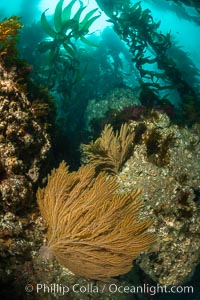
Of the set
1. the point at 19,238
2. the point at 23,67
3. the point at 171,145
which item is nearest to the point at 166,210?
the point at 171,145

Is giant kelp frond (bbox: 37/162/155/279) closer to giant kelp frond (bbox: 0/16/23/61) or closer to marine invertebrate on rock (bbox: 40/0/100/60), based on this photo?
giant kelp frond (bbox: 0/16/23/61)

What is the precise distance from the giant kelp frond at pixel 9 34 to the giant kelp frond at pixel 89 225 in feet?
6.52

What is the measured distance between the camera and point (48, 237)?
13.7 feet

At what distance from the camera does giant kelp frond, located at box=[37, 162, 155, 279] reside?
157 inches

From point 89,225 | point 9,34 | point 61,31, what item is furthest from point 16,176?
point 61,31

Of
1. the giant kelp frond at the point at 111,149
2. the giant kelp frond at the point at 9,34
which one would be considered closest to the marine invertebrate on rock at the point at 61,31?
the giant kelp frond at the point at 111,149

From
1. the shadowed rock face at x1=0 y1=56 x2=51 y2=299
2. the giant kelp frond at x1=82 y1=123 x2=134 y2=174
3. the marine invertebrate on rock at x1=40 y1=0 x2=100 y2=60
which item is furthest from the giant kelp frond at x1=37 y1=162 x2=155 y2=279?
the marine invertebrate on rock at x1=40 y1=0 x2=100 y2=60

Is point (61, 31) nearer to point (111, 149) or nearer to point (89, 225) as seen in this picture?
point (111, 149)

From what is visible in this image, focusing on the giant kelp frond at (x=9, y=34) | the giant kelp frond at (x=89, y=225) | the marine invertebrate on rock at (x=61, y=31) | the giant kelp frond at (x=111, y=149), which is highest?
the marine invertebrate on rock at (x=61, y=31)

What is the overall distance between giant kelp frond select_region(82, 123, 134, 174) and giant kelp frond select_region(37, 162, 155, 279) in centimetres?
158

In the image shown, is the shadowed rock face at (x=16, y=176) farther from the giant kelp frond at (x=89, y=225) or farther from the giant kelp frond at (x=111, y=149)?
the giant kelp frond at (x=111, y=149)

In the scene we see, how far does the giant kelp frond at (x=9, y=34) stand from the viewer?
4.05 m

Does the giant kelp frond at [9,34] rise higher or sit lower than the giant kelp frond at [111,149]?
higher

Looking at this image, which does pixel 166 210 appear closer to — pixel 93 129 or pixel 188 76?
pixel 93 129
